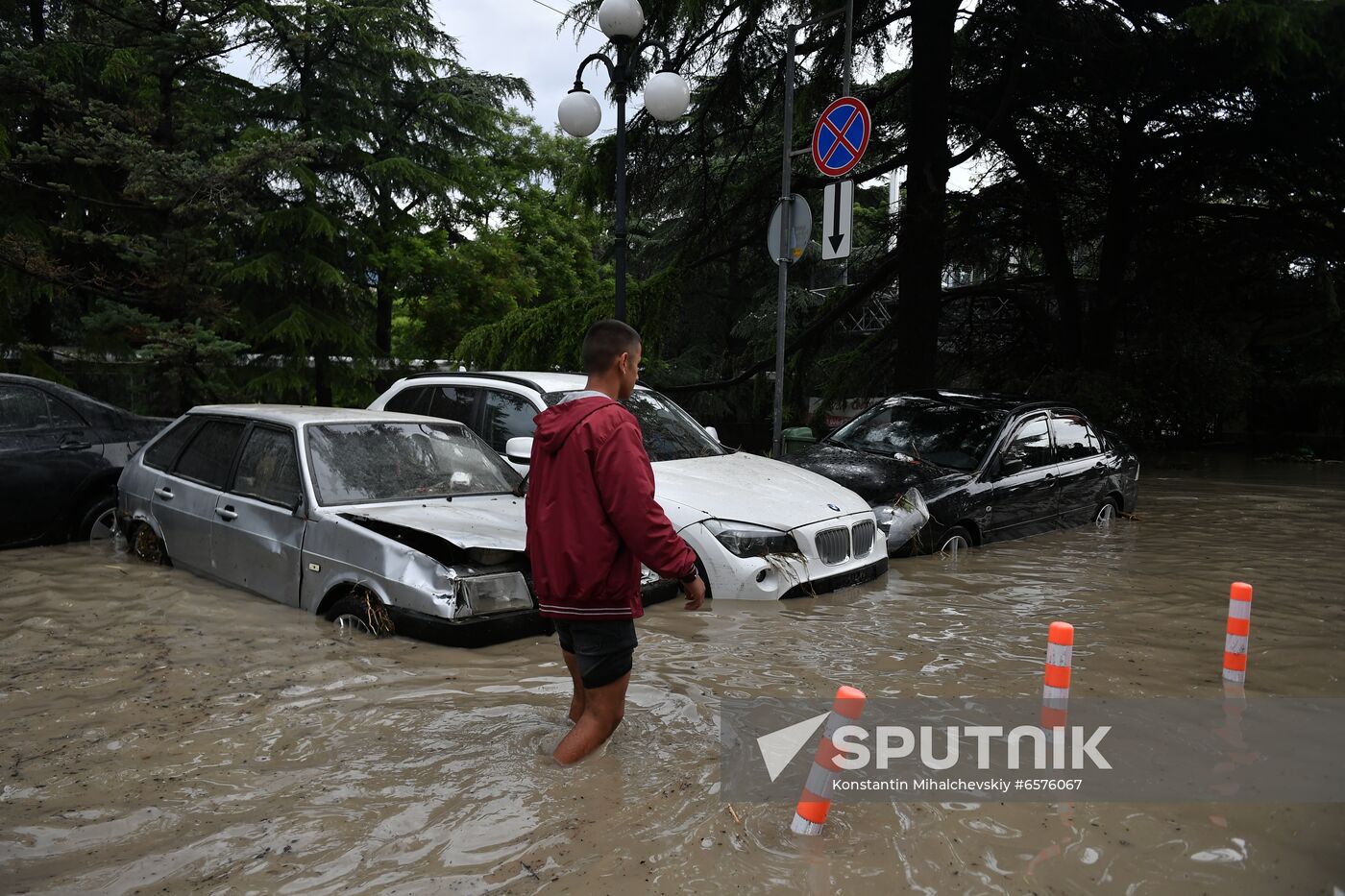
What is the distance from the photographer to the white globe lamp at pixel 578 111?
36.1 ft

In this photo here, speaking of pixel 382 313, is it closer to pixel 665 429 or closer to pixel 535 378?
pixel 535 378

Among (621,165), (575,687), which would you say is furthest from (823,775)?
(621,165)

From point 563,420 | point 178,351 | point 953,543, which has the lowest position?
point 953,543

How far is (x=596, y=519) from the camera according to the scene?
11.7ft

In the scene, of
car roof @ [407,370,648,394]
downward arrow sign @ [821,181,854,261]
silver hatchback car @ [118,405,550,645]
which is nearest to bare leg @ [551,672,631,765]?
silver hatchback car @ [118,405,550,645]

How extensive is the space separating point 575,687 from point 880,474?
17.0 ft

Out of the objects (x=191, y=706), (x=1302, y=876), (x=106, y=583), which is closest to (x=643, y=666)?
(x=191, y=706)

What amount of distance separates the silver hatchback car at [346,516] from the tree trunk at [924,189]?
25.6ft

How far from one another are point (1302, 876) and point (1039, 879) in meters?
0.88

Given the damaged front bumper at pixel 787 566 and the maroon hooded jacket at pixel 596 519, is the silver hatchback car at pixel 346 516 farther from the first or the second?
the maroon hooded jacket at pixel 596 519

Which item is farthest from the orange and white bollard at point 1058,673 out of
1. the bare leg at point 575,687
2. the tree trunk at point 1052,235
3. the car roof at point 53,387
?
the tree trunk at point 1052,235

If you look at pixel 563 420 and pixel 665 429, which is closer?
pixel 563 420

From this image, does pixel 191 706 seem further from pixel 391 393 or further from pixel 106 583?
pixel 391 393

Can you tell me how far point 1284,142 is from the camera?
551 inches
